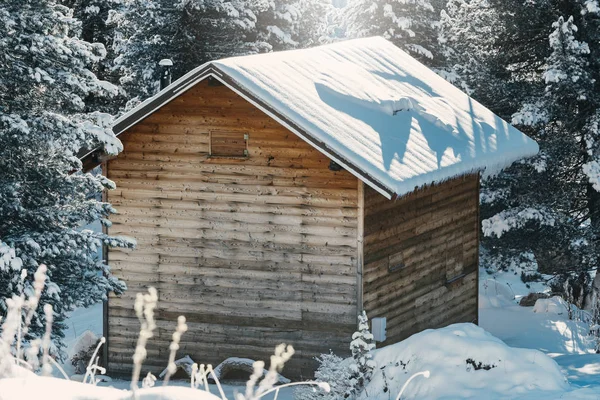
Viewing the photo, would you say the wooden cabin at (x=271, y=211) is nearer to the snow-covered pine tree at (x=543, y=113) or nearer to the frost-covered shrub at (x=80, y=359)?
the frost-covered shrub at (x=80, y=359)

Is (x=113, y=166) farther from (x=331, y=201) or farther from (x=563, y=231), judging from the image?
(x=563, y=231)

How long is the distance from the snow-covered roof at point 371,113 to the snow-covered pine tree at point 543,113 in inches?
86.5

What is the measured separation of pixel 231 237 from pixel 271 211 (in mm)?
796

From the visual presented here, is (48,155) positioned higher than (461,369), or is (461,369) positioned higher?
(48,155)

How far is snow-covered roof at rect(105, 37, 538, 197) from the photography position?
44.5 ft

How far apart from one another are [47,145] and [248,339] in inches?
176

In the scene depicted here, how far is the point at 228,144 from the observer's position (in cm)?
1488

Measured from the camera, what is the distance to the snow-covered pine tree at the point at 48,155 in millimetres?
12453

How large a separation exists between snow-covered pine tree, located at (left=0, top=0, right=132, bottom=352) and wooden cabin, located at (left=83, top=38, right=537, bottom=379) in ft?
5.56

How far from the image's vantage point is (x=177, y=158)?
15.2 m

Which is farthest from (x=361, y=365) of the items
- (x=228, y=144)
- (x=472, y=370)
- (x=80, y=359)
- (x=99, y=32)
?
(x=99, y=32)

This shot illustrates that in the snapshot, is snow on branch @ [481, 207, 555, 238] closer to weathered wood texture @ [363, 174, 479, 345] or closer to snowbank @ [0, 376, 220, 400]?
weathered wood texture @ [363, 174, 479, 345]

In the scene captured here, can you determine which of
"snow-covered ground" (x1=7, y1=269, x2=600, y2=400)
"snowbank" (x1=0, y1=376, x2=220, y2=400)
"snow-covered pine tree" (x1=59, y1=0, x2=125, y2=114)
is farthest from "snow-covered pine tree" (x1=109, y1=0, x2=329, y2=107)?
"snowbank" (x1=0, y1=376, x2=220, y2=400)

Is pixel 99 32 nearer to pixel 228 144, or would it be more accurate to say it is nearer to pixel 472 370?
pixel 228 144
